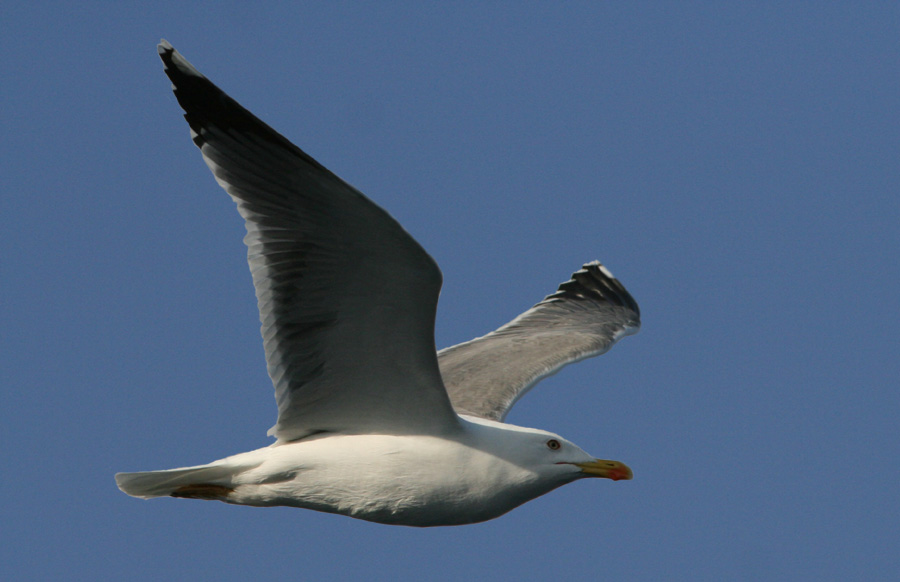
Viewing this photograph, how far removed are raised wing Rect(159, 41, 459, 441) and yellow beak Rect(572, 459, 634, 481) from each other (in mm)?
955

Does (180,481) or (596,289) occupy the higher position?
(596,289)

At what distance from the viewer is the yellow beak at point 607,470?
269 inches

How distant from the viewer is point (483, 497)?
21.7 ft

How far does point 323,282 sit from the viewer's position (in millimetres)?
5957

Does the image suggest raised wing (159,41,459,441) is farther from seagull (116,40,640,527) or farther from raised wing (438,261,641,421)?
raised wing (438,261,641,421)

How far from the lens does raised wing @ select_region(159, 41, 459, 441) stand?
558cm

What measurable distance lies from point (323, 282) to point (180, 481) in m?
1.91

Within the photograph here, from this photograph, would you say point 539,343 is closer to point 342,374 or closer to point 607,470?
point 607,470

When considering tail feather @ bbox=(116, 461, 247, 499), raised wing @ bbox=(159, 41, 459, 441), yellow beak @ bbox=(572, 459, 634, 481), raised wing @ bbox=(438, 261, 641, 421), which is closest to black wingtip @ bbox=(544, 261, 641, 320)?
raised wing @ bbox=(438, 261, 641, 421)

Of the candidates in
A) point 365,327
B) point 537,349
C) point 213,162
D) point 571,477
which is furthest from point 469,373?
point 213,162

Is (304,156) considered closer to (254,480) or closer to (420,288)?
(420,288)

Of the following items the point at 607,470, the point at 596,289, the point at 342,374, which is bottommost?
the point at 607,470

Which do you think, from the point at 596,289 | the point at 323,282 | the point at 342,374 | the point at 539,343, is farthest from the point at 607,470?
the point at 596,289

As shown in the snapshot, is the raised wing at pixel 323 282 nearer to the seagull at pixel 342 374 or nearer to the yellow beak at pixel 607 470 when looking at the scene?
the seagull at pixel 342 374
